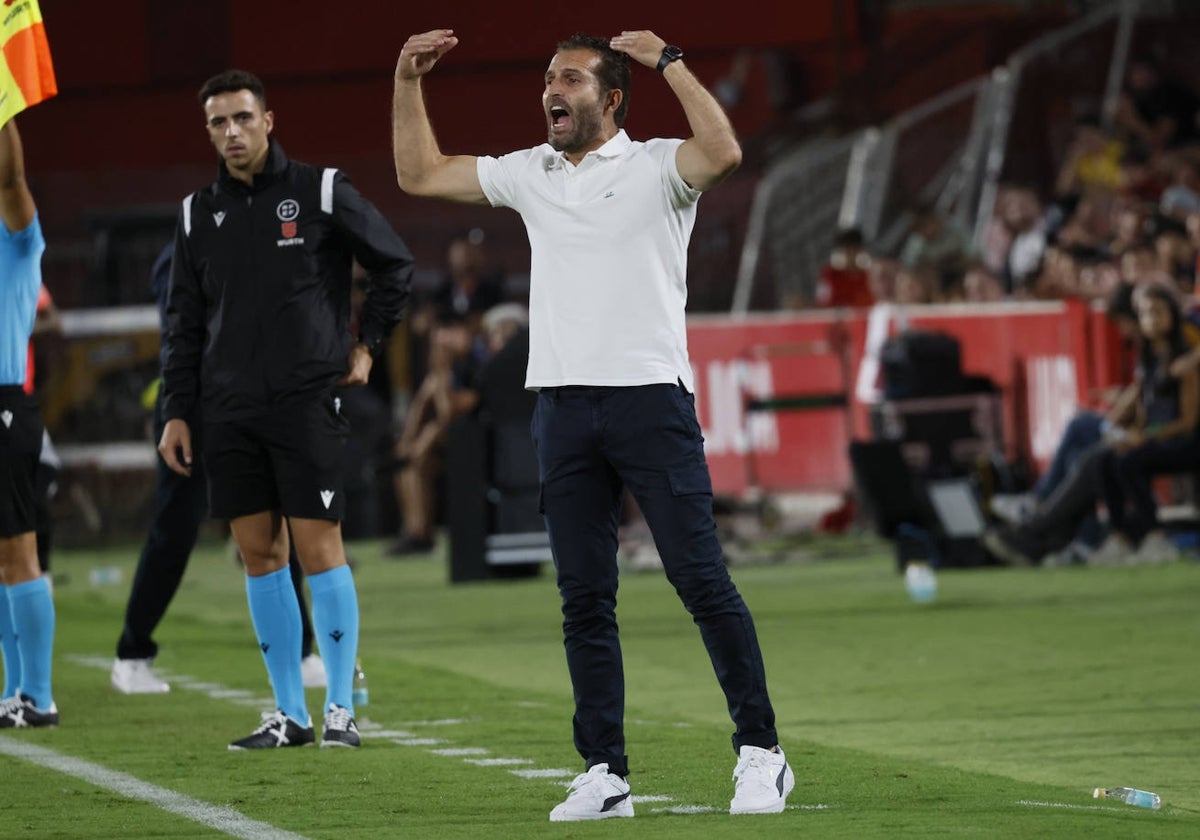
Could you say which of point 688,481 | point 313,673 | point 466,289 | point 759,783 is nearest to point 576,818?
point 759,783

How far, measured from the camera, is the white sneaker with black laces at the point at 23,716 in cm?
846

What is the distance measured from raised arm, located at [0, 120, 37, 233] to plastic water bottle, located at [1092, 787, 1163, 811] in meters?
3.90

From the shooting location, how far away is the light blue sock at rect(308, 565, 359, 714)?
7699 mm

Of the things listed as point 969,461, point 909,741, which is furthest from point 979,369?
point 909,741

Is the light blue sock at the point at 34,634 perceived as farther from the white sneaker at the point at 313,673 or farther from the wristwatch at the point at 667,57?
the wristwatch at the point at 667,57

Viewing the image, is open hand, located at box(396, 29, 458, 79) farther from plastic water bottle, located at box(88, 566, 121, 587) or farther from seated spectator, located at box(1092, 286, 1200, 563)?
plastic water bottle, located at box(88, 566, 121, 587)

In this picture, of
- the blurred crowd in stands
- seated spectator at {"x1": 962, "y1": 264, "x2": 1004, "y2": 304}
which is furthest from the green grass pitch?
seated spectator at {"x1": 962, "y1": 264, "x2": 1004, "y2": 304}

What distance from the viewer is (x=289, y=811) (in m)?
6.25

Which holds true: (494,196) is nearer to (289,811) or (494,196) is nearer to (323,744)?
(289,811)

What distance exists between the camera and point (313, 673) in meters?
9.71

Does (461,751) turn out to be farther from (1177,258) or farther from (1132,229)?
(1132,229)

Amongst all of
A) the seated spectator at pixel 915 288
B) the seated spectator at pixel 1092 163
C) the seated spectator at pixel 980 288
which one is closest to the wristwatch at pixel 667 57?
the seated spectator at pixel 915 288

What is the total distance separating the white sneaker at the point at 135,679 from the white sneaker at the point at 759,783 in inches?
164

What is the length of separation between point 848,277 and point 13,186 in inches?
530
